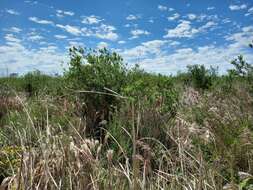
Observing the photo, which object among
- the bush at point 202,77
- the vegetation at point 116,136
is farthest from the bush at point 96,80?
the bush at point 202,77

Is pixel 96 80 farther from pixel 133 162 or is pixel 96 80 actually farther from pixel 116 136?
pixel 133 162

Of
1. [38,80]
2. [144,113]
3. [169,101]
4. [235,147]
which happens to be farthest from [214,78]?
[235,147]

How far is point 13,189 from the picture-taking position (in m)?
3.21

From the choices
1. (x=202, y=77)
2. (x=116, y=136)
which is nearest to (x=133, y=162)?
(x=116, y=136)

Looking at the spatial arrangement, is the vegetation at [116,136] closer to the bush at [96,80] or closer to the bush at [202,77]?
the bush at [96,80]

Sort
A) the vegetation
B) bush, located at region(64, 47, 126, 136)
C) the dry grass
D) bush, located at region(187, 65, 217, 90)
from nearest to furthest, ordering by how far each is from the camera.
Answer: the dry grass < the vegetation < bush, located at region(64, 47, 126, 136) < bush, located at region(187, 65, 217, 90)

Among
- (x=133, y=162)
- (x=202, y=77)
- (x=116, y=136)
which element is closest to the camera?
(x=133, y=162)

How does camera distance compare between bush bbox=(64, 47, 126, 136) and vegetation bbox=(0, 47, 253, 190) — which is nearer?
vegetation bbox=(0, 47, 253, 190)

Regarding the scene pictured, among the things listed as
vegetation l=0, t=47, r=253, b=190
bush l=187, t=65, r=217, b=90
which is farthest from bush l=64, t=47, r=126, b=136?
bush l=187, t=65, r=217, b=90

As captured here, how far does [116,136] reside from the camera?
5.22 m

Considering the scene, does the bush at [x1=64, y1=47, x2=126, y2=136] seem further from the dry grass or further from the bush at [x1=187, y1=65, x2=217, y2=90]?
the bush at [x1=187, y1=65, x2=217, y2=90]

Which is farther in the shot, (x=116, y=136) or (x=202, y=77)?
(x=202, y=77)

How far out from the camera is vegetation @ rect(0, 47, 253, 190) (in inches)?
130

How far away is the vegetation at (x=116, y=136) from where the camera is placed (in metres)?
3.31
